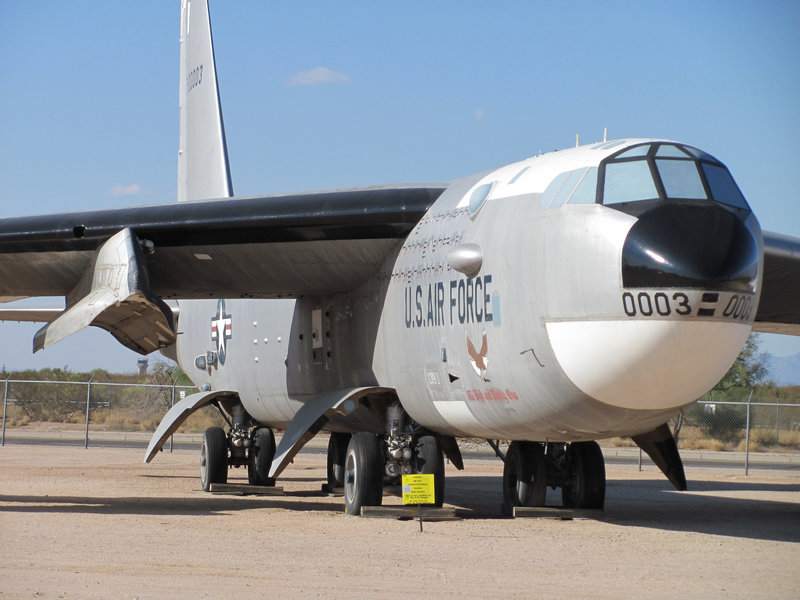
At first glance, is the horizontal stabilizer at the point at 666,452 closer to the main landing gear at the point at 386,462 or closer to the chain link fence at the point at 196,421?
the main landing gear at the point at 386,462

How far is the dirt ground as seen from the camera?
8.01 meters

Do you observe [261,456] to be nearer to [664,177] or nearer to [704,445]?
[664,177]

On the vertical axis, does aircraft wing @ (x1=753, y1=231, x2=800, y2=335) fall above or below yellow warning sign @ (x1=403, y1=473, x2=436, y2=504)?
above

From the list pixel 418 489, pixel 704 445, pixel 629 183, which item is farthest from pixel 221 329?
pixel 704 445

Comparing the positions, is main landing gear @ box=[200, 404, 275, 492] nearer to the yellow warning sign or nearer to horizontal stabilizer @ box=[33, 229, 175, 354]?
horizontal stabilizer @ box=[33, 229, 175, 354]

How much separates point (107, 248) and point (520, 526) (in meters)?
6.07

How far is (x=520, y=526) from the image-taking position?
40.8 ft

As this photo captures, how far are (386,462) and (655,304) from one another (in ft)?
16.5

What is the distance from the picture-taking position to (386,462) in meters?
13.6

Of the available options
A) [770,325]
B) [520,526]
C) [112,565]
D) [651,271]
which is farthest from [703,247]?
[770,325]

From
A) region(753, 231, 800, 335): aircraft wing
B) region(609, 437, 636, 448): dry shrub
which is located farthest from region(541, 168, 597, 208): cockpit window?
region(609, 437, 636, 448): dry shrub

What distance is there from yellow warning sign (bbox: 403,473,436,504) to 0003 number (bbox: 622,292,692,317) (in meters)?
3.98

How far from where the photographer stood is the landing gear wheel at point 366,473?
1335cm

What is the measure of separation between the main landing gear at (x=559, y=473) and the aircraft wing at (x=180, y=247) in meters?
3.29
